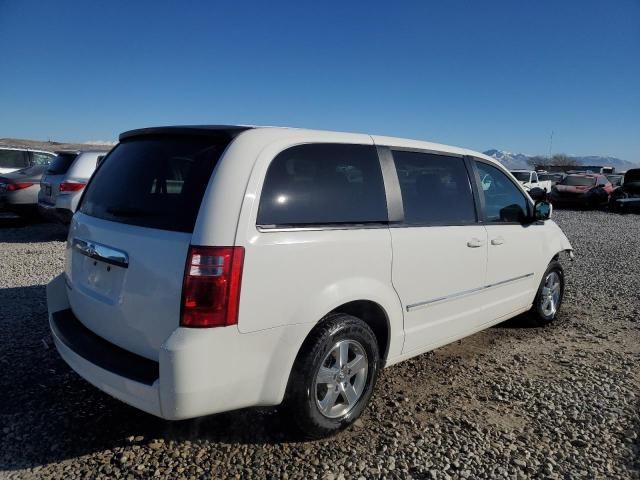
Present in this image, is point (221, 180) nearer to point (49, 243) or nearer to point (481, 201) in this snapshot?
point (481, 201)

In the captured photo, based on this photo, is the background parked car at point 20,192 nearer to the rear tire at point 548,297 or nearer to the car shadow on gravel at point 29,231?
the car shadow on gravel at point 29,231

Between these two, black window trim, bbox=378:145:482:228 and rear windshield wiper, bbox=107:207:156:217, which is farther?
black window trim, bbox=378:145:482:228

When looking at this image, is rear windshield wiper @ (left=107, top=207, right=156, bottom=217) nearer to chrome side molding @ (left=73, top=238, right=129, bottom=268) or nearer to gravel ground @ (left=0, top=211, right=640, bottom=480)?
chrome side molding @ (left=73, top=238, right=129, bottom=268)

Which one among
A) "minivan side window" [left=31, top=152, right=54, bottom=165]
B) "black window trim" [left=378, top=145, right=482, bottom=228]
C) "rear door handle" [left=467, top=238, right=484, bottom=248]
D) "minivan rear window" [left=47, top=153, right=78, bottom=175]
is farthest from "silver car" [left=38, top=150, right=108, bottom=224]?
"rear door handle" [left=467, top=238, right=484, bottom=248]

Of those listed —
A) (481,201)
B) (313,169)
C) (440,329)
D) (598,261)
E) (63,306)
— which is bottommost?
(598,261)

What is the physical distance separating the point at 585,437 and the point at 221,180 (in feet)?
8.66

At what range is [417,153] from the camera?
11.2 ft

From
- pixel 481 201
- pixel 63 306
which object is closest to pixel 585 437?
pixel 481 201

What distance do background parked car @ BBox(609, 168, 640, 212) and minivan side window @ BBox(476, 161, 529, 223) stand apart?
60.4 ft

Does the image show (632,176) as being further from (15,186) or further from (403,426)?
(15,186)

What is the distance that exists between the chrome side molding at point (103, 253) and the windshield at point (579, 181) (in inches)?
871

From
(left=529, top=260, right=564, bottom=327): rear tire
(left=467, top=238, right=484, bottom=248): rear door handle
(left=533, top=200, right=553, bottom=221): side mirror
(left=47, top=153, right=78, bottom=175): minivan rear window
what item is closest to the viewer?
(left=467, top=238, right=484, bottom=248): rear door handle

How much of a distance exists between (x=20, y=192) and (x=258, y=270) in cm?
973

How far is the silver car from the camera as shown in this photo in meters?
8.30
